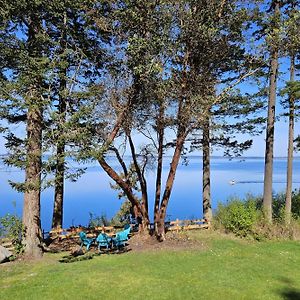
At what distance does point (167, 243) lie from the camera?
11914mm

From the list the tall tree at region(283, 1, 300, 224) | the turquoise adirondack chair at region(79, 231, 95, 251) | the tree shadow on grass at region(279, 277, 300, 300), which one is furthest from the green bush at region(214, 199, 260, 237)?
the tree shadow on grass at region(279, 277, 300, 300)

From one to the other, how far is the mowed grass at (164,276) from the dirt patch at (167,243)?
440 millimetres

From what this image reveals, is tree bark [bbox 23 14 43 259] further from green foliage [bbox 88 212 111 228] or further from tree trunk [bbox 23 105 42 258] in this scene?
green foliage [bbox 88 212 111 228]

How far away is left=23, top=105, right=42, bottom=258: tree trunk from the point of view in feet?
34.0

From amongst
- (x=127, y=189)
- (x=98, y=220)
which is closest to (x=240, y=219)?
(x=127, y=189)

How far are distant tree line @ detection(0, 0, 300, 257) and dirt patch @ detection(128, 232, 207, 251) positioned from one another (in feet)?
1.25

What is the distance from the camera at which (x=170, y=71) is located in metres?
11.4

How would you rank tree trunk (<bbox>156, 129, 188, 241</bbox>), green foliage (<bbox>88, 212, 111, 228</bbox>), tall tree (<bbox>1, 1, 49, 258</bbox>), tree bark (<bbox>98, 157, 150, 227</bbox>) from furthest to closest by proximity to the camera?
1. green foliage (<bbox>88, 212, 111, 228</bbox>)
2. tree trunk (<bbox>156, 129, 188, 241</bbox>)
3. tree bark (<bbox>98, 157, 150, 227</bbox>)
4. tall tree (<bbox>1, 1, 49, 258</bbox>)

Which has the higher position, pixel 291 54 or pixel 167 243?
pixel 291 54

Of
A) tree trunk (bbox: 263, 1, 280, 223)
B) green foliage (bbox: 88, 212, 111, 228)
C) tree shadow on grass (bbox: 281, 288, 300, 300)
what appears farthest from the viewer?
green foliage (bbox: 88, 212, 111, 228)

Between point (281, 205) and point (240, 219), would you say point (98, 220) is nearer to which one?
point (240, 219)

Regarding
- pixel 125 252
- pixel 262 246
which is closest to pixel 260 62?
pixel 262 246

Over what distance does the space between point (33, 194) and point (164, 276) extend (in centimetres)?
478

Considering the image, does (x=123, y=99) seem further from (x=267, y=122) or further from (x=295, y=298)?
(x=295, y=298)
